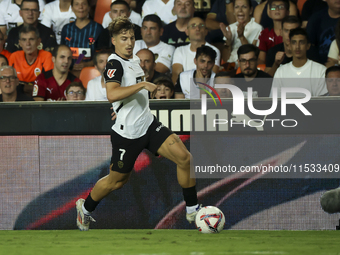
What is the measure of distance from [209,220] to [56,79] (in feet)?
10.3

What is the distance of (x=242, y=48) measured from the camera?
5555 mm

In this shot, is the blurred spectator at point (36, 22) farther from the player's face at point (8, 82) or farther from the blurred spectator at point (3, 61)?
the player's face at point (8, 82)

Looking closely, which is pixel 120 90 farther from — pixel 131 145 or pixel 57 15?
pixel 57 15

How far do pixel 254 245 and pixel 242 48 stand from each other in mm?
2928

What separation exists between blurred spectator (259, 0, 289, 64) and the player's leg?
2820 millimetres

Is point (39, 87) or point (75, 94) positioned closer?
point (75, 94)

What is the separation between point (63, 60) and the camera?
19.4 ft

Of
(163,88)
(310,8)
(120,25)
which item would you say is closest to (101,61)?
(163,88)

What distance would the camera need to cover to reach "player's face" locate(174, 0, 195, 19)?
21.1 feet

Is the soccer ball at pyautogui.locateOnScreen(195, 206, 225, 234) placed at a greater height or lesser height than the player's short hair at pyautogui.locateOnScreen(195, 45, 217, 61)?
lesser

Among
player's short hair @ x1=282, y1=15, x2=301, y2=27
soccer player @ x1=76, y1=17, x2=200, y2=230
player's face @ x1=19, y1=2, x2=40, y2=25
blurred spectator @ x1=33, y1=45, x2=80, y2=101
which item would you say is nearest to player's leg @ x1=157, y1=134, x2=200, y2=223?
soccer player @ x1=76, y1=17, x2=200, y2=230

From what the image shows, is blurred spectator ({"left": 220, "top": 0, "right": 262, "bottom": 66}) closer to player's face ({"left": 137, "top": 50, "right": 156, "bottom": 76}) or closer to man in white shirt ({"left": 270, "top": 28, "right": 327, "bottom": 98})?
man in white shirt ({"left": 270, "top": 28, "right": 327, "bottom": 98})

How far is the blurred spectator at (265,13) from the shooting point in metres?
6.32

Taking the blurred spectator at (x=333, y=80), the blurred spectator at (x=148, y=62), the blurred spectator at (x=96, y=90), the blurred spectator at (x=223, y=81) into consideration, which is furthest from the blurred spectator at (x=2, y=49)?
the blurred spectator at (x=333, y=80)
